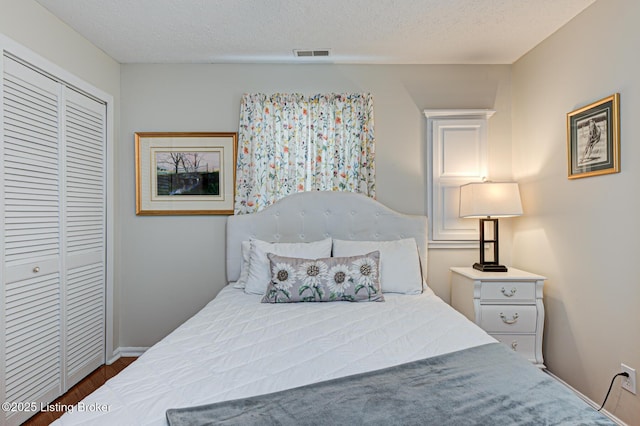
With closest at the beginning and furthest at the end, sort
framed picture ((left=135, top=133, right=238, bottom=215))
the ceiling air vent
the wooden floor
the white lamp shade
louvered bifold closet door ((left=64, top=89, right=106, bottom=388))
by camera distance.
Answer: the wooden floor < louvered bifold closet door ((left=64, top=89, right=106, bottom=388)) < the white lamp shade < the ceiling air vent < framed picture ((left=135, top=133, right=238, bottom=215))

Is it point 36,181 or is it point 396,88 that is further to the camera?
point 396,88

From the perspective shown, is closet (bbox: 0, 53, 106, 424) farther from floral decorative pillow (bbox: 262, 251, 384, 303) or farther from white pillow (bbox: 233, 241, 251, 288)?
floral decorative pillow (bbox: 262, 251, 384, 303)

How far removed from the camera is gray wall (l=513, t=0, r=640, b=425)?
215cm

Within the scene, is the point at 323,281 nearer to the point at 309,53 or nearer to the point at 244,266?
the point at 244,266

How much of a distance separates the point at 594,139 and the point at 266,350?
2.25 meters

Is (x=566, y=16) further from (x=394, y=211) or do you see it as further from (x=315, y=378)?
(x=315, y=378)

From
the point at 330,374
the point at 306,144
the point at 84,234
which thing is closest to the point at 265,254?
the point at 306,144

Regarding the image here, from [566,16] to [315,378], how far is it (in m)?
2.74

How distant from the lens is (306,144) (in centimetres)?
333

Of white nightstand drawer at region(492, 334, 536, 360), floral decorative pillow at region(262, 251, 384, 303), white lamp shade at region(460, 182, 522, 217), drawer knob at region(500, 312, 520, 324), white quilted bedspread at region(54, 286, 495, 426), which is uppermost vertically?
white lamp shade at region(460, 182, 522, 217)

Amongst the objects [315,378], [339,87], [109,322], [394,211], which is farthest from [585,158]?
[109,322]

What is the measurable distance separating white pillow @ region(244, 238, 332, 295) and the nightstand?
1112mm

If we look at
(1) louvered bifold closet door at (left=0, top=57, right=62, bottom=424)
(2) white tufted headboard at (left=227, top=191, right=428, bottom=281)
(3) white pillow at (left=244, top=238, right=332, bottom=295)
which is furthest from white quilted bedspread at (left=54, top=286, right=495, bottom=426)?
→ (1) louvered bifold closet door at (left=0, top=57, right=62, bottom=424)

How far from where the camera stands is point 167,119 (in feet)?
11.0
